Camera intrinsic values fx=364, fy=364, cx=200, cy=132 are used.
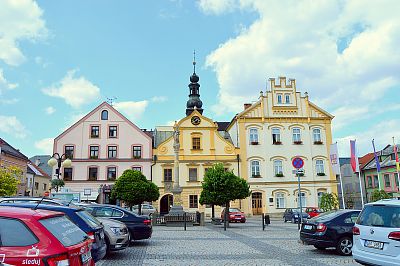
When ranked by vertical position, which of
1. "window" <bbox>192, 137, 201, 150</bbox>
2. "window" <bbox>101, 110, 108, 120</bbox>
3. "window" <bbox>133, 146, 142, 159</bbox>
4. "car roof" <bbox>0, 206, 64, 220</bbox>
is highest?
"window" <bbox>101, 110, 108, 120</bbox>

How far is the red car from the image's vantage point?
178 inches

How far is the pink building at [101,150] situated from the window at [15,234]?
36019 millimetres

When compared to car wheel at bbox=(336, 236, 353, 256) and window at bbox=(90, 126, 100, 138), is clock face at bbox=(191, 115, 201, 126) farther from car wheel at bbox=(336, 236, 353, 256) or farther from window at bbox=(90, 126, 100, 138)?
car wheel at bbox=(336, 236, 353, 256)

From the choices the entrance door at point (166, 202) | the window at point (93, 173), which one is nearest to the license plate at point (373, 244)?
the entrance door at point (166, 202)

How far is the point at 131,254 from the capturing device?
11.9 meters

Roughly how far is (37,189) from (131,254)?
48.8 meters

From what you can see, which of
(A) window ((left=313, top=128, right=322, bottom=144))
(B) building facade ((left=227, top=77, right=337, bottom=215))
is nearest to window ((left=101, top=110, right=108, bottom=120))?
(B) building facade ((left=227, top=77, right=337, bottom=215))

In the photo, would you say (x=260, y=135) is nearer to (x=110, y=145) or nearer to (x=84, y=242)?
(x=110, y=145)

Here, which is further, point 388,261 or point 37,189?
point 37,189

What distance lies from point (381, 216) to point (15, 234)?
726 cm

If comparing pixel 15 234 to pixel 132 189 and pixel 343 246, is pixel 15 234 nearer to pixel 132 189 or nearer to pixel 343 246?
pixel 343 246

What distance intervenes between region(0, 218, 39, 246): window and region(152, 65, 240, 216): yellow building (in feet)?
118

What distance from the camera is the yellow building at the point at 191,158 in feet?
136

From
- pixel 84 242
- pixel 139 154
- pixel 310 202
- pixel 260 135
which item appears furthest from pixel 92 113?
pixel 84 242
